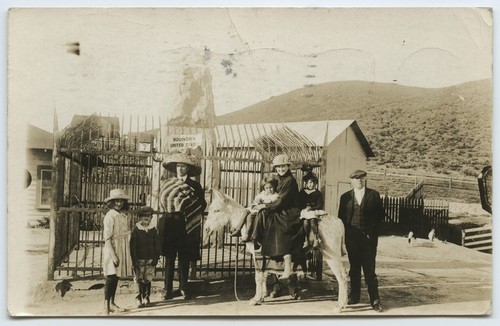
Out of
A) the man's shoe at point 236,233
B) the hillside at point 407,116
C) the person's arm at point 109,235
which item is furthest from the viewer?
the hillside at point 407,116

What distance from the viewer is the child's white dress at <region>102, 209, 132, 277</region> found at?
5.84m

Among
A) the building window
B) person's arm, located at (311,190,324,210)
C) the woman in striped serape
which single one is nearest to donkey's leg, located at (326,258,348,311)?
person's arm, located at (311,190,324,210)

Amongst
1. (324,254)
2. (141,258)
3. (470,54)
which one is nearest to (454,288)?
(324,254)

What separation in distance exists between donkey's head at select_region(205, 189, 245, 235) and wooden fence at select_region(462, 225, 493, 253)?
90.3 inches

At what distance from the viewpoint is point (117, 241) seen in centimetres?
585

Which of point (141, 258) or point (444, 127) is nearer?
point (141, 258)

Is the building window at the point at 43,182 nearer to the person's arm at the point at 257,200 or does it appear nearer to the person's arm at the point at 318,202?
the person's arm at the point at 257,200

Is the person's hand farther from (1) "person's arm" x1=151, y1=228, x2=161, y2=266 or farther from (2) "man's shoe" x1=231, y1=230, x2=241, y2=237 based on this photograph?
(1) "person's arm" x1=151, y1=228, x2=161, y2=266

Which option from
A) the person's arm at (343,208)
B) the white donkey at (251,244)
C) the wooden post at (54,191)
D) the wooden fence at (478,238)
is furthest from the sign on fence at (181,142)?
the wooden fence at (478,238)

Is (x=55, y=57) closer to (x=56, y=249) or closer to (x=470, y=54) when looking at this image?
(x=56, y=249)

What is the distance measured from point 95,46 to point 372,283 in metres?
3.53

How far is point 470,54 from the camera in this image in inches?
243

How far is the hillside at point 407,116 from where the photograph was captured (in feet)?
20.2

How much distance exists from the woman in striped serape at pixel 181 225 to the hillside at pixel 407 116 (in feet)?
2.50
